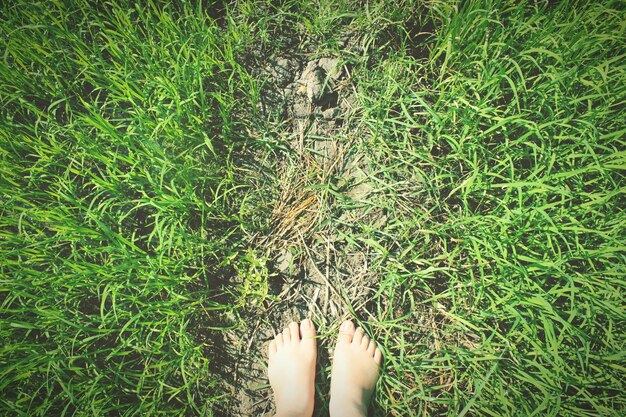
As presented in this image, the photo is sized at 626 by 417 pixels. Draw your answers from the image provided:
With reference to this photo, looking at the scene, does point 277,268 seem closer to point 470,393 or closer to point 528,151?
point 470,393

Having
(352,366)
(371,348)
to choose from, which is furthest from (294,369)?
(371,348)

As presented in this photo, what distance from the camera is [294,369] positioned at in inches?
57.4

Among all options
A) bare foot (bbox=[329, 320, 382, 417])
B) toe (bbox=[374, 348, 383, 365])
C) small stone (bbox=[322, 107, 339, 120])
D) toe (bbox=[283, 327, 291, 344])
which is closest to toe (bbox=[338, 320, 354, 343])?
bare foot (bbox=[329, 320, 382, 417])

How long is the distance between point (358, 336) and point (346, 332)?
0.06 m

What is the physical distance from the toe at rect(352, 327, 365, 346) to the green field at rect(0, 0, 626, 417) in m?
0.06

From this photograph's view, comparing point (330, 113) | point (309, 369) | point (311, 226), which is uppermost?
point (330, 113)

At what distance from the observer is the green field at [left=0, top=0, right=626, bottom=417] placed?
52.0 inches

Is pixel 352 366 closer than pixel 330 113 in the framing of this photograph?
Yes

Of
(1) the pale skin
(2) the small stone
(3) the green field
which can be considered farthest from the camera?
(2) the small stone

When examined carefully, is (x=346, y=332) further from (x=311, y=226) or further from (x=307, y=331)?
(x=311, y=226)

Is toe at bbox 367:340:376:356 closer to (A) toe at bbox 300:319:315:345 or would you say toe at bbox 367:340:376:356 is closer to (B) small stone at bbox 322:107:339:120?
(A) toe at bbox 300:319:315:345

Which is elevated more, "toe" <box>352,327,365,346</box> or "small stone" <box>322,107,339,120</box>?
"small stone" <box>322,107,339,120</box>

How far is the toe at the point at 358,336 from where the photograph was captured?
1.47 meters

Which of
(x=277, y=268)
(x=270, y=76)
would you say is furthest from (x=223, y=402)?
(x=270, y=76)
